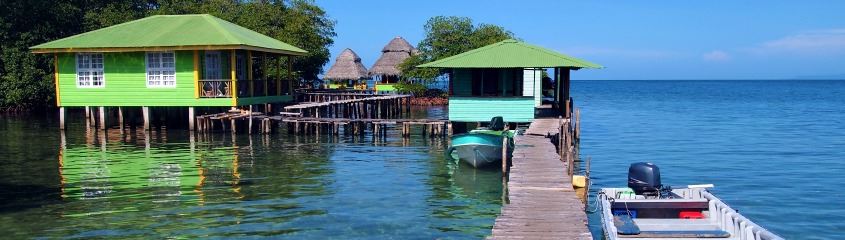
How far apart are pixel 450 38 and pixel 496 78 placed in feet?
82.9

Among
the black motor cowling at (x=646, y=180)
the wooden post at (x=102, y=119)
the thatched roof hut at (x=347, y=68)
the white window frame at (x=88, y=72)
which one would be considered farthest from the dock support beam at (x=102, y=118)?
the thatched roof hut at (x=347, y=68)

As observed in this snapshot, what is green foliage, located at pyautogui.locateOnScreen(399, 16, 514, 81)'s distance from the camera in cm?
4841

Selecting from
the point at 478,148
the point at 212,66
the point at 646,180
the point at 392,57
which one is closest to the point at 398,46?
the point at 392,57

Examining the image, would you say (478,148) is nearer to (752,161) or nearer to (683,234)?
(683,234)

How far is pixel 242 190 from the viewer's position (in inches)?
634

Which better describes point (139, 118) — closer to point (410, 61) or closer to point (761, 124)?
point (410, 61)

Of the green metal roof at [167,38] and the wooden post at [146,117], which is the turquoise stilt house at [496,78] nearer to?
the green metal roof at [167,38]

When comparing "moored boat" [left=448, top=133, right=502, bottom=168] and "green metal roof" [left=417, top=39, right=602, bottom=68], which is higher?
"green metal roof" [left=417, top=39, right=602, bottom=68]

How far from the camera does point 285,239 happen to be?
11.7 m

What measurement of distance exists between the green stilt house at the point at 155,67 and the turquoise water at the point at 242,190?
2839 mm

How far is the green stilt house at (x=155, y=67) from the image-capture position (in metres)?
27.6

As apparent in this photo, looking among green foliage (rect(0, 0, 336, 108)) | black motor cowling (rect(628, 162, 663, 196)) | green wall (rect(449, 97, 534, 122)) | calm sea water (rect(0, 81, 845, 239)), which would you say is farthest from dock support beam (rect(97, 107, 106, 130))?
black motor cowling (rect(628, 162, 663, 196))

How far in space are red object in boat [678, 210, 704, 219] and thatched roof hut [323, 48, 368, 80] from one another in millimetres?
44937

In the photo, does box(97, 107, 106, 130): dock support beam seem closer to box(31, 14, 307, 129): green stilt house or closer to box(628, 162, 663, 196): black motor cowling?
box(31, 14, 307, 129): green stilt house
